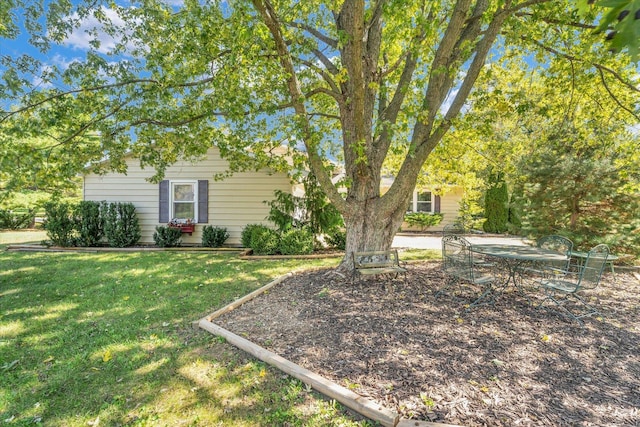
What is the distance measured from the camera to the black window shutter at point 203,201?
1076 centimetres

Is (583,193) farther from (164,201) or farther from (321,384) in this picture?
(164,201)

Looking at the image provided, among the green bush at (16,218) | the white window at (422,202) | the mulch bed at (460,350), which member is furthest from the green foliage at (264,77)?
the green bush at (16,218)

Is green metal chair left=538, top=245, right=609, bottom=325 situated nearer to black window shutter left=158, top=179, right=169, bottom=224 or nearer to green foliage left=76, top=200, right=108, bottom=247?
black window shutter left=158, top=179, right=169, bottom=224

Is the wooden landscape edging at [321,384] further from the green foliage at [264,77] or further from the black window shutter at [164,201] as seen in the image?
the black window shutter at [164,201]

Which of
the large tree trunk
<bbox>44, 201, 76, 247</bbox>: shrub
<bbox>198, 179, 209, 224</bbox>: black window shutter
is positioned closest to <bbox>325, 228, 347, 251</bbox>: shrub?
the large tree trunk

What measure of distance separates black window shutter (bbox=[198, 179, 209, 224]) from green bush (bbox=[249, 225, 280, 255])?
2.40 m

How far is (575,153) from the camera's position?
7.57m

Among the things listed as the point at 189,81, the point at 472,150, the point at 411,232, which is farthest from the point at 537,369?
the point at 411,232

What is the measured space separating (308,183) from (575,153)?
6832 mm

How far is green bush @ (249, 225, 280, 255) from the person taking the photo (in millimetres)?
9305

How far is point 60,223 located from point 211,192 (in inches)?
190

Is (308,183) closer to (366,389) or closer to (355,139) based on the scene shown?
(355,139)

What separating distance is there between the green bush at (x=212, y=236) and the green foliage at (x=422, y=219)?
434 inches

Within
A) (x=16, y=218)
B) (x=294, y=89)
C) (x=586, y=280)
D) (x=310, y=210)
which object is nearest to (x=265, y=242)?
(x=310, y=210)
